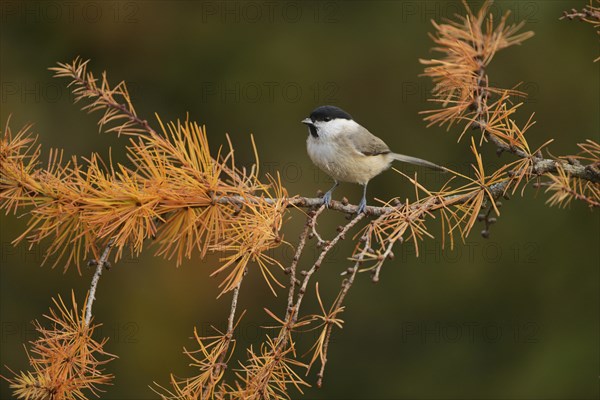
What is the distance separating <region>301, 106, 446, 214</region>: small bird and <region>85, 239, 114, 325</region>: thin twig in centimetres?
197

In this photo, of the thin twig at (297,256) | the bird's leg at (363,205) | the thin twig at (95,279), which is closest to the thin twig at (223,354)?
the thin twig at (297,256)

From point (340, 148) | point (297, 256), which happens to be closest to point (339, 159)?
point (340, 148)

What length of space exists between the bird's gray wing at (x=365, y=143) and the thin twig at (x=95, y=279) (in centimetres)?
216

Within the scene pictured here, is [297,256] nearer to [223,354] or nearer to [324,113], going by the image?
[223,354]

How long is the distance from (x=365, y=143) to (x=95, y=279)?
238 cm

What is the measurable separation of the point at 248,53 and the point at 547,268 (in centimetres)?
315

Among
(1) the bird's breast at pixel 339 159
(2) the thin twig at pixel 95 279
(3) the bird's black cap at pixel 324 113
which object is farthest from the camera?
(3) the bird's black cap at pixel 324 113

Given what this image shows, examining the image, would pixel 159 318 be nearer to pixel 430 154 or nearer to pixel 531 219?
pixel 430 154

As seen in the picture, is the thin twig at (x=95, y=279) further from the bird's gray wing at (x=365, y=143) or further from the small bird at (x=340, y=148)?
the bird's gray wing at (x=365, y=143)

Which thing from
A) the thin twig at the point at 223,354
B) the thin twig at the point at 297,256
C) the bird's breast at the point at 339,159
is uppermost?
the thin twig at the point at 297,256

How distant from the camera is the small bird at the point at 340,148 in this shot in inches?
154

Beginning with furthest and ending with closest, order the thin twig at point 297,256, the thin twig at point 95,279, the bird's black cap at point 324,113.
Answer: the bird's black cap at point 324,113, the thin twig at point 95,279, the thin twig at point 297,256

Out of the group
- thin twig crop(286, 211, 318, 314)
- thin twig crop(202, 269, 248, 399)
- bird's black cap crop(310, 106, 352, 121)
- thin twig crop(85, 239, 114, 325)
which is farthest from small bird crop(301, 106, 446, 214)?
thin twig crop(202, 269, 248, 399)

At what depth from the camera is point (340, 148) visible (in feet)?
12.8
